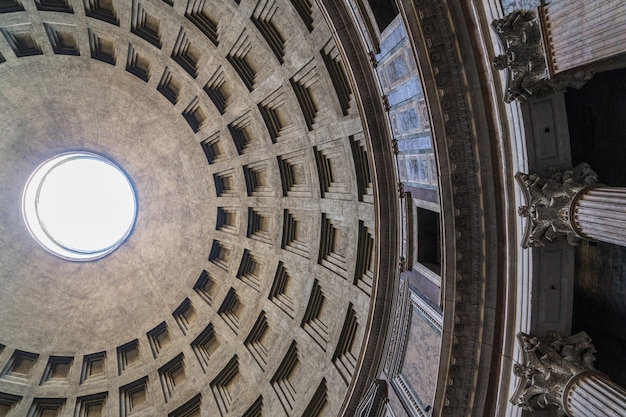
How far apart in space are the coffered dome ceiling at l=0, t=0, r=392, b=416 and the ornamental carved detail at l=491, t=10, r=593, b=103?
6.21 metres

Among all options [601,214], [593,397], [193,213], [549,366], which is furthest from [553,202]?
[193,213]

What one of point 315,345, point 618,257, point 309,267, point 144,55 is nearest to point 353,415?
point 315,345

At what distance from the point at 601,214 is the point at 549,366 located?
11.2ft

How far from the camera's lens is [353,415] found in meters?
16.4

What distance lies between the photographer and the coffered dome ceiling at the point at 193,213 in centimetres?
1822

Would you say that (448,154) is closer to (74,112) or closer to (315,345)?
(315,345)

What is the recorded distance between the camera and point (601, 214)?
7.83 metres

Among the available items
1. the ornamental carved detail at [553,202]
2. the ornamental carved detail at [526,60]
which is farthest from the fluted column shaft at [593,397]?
the ornamental carved detail at [526,60]

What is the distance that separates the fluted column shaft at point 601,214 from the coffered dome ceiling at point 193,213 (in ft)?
23.5

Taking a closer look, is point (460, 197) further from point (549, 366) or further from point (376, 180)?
point (376, 180)

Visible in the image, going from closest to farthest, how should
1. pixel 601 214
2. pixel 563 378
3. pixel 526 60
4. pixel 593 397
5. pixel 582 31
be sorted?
pixel 582 31 < pixel 601 214 < pixel 593 397 < pixel 526 60 < pixel 563 378

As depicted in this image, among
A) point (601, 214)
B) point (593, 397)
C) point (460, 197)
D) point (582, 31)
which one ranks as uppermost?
point (582, 31)

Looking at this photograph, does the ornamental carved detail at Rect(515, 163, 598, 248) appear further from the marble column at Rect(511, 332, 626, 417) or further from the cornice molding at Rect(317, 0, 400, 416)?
the cornice molding at Rect(317, 0, 400, 416)

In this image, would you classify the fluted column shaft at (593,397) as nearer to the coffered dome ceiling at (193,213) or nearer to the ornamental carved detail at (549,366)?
the ornamental carved detail at (549,366)
